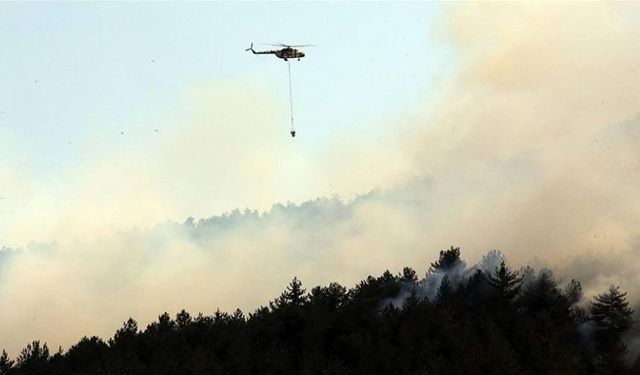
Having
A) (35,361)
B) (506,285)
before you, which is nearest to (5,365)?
(35,361)

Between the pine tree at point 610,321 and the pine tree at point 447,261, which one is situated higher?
the pine tree at point 447,261

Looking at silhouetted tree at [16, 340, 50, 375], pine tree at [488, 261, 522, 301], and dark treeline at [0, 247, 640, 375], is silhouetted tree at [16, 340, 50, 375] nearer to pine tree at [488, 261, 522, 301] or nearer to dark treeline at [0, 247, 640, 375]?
dark treeline at [0, 247, 640, 375]

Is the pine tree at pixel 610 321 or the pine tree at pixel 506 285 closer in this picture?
the pine tree at pixel 610 321

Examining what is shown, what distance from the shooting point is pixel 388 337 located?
106 m

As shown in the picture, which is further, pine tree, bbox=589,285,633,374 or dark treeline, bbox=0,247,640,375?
pine tree, bbox=589,285,633,374

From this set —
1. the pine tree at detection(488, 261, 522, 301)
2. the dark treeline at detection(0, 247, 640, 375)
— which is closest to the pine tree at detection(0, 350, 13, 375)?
the dark treeline at detection(0, 247, 640, 375)

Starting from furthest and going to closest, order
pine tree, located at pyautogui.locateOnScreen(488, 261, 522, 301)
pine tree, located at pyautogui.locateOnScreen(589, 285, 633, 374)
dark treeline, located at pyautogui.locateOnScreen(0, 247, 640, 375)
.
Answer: pine tree, located at pyautogui.locateOnScreen(488, 261, 522, 301), pine tree, located at pyautogui.locateOnScreen(589, 285, 633, 374), dark treeline, located at pyautogui.locateOnScreen(0, 247, 640, 375)

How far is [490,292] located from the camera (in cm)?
12788

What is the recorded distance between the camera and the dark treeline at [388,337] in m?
93.8

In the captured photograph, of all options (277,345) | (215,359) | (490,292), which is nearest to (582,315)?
(490,292)

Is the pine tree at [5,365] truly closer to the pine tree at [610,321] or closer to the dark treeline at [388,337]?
the dark treeline at [388,337]

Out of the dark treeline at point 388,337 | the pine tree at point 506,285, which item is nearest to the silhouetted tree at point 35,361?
the dark treeline at point 388,337

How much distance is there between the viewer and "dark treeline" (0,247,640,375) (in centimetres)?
9375

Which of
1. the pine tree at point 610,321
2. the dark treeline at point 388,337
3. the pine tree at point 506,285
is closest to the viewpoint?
the dark treeline at point 388,337
